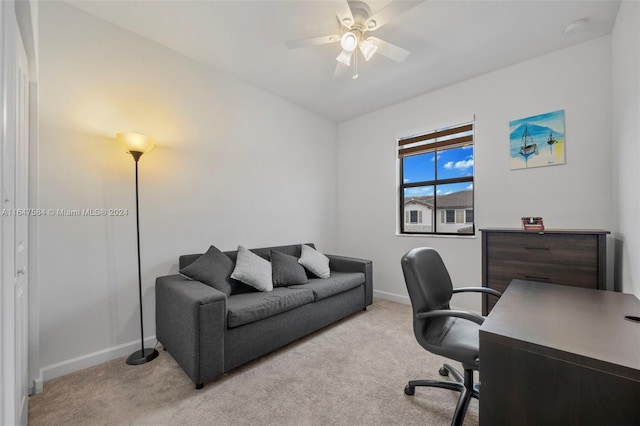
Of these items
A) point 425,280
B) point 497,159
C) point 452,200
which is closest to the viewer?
point 425,280

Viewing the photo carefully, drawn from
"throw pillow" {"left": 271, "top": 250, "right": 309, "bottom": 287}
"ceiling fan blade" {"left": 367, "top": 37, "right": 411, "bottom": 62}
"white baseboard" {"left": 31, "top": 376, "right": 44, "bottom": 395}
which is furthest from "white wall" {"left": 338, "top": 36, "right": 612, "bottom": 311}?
"white baseboard" {"left": 31, "top": 376, "right": 44, "bottom": 395}

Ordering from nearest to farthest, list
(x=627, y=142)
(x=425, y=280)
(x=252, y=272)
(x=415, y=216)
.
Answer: (x=425, y=280)
(x=627, y=142)
(x=252, y=272)
(x=415, y=216)

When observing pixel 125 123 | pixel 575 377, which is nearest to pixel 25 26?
pixel 125 123

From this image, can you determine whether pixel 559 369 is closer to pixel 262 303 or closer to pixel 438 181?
pixel 262 303

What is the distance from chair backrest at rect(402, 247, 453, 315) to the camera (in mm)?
1488

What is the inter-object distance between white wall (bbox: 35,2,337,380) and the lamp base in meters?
0.13

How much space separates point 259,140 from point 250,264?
163 cm

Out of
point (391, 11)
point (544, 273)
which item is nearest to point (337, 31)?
point (391, 11)

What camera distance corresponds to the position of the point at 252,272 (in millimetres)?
2506

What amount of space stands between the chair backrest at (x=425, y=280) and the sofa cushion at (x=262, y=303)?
116 cm

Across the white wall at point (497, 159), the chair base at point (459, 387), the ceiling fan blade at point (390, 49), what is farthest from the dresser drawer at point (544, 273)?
the ceiling fan blade at point (390, 49)

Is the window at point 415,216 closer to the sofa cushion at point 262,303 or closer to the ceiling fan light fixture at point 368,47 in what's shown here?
the sofa cushion at point 262,303

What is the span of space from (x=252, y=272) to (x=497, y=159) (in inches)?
115

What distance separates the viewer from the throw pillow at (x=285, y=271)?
269 centimetres
